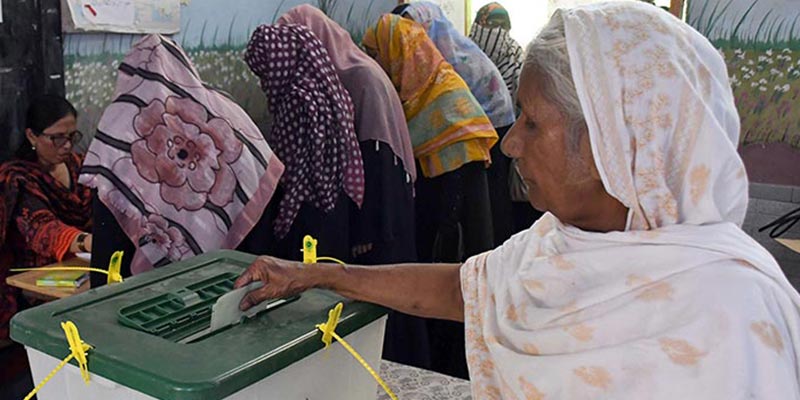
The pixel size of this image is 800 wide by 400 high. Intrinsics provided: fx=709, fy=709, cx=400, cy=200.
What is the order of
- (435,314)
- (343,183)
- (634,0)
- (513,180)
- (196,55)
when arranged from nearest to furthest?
(634,0) < (435,314) < (343,183) < (196,55) < (513,180)

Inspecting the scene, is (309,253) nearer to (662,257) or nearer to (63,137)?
(662,257)

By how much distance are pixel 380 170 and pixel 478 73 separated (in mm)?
731

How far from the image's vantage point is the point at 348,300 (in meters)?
0.98

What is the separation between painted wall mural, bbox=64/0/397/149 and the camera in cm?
217

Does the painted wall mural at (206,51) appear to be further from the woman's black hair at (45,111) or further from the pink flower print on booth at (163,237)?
the pink flower print on booth at (163,237)

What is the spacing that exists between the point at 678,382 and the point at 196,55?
2.09 metres

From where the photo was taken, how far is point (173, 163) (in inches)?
62.7

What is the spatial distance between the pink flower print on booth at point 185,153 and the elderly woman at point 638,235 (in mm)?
713

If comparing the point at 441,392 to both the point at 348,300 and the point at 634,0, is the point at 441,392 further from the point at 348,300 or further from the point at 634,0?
the point at 634,0

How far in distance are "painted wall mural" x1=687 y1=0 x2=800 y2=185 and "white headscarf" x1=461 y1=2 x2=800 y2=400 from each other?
8.12 ft

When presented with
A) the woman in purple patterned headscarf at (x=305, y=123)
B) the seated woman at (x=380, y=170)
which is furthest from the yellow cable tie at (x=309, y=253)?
the seated woman at (x=380, y=170)

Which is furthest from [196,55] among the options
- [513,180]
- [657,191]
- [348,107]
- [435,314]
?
[657,191]

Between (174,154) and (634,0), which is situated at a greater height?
(634,0)

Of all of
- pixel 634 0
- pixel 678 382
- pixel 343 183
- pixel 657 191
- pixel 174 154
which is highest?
pixel 634 0
